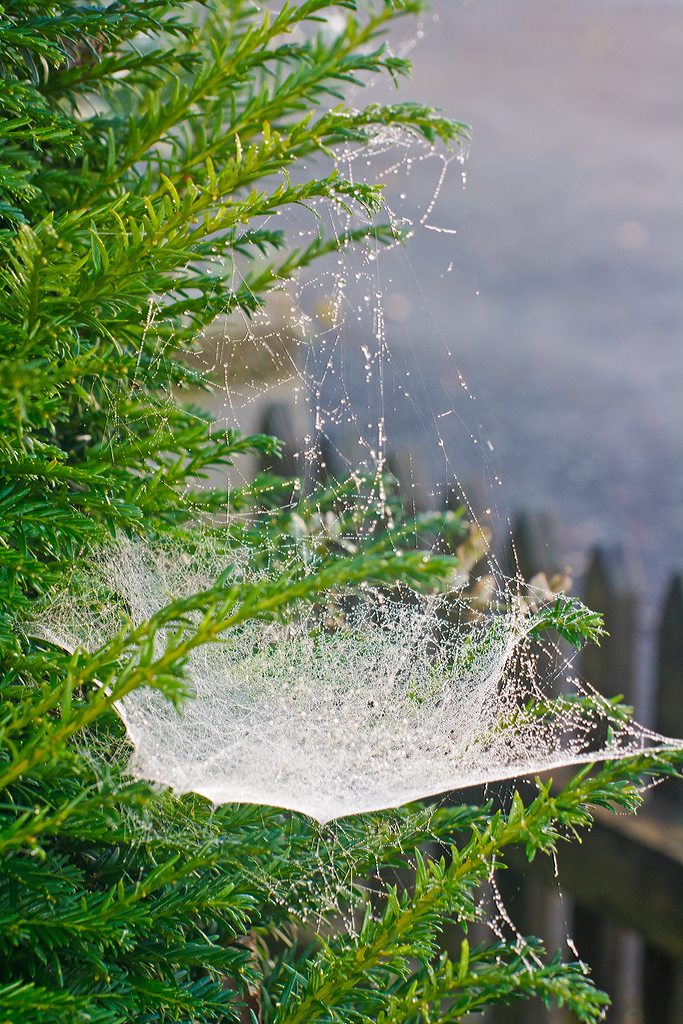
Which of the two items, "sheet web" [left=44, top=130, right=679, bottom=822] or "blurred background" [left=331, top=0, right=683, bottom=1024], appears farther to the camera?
"blurred background" [left=331, top=0, right=683, bottom=1024]

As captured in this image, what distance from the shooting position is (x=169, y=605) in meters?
0.37

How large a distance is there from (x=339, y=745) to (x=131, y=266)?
1.73 feet

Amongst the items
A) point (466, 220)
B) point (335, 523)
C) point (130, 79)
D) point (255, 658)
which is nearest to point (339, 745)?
point (255, 658)

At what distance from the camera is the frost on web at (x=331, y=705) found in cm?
64

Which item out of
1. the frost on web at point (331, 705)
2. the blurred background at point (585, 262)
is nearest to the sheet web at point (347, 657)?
the frost on web at point (331, 705)

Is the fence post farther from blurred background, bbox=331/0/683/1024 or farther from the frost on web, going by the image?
the frost on web

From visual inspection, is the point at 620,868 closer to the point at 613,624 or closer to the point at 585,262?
the point at 613,624

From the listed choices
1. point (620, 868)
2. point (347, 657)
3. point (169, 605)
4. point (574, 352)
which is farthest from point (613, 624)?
point (169, 605)

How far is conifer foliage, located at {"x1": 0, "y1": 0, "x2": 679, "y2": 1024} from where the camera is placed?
42 cm

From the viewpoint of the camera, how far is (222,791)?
58 cm

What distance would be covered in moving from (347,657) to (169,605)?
0.37 m

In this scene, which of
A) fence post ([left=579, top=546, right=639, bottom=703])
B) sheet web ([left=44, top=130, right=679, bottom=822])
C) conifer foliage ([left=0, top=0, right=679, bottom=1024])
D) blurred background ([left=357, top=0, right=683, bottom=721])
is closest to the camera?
conifer foliage ([left=0, top=0, right=679, bottom=1024])

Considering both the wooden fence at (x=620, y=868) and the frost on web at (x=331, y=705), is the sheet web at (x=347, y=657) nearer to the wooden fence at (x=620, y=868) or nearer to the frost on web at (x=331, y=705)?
the frost on web at (x=331, y=705)

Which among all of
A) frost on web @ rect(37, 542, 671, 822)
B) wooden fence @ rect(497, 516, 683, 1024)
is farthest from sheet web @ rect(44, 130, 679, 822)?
wooden fence @ rect(497, 516, 683, 1024)
